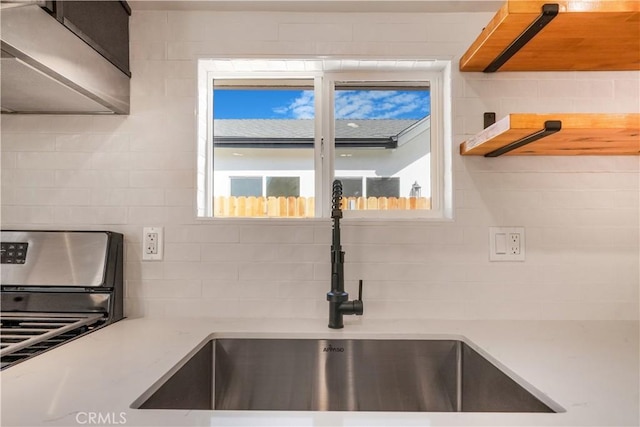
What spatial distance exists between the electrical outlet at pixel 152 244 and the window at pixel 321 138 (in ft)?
0.58

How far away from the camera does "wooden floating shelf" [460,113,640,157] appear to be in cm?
100

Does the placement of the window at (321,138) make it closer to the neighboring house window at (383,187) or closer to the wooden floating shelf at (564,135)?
the neighboring house window at (383,187)

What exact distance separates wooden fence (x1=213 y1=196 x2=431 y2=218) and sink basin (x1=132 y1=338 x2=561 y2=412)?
20.4 inches

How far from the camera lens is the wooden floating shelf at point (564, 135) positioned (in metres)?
1.00

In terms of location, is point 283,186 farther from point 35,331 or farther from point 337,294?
point 35,331

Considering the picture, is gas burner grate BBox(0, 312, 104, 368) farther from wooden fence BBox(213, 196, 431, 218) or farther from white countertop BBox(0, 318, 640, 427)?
wooden fence BBox(213, 196, 431, 218)

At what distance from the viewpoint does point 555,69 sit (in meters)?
1.40

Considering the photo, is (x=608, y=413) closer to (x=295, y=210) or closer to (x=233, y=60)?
(x=295, y=210)

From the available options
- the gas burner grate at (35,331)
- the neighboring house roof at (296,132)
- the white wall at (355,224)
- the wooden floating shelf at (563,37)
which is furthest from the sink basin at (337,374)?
the wooden floating shelf at (563,37)

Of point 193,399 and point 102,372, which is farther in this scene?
point 193,399

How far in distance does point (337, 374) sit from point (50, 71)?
1123mm

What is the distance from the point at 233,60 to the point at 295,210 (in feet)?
1.96

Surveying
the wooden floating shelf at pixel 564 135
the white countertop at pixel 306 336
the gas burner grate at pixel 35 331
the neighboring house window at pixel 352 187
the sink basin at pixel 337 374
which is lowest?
the sink basin at pixel 337 374

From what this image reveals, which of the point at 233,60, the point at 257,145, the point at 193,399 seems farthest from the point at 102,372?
the point at 233,60
